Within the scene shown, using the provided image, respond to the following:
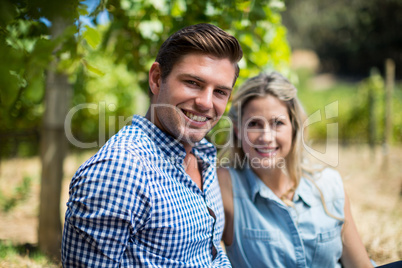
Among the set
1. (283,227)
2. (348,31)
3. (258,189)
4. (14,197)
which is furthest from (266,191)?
(348,31)

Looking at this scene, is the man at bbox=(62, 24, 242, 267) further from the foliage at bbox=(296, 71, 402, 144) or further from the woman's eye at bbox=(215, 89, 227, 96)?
the foliage at bbox=(296, 71, 402, 144)

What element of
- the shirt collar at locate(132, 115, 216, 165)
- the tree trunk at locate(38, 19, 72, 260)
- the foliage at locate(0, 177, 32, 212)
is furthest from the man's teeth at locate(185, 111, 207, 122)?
the foliage at locate(0, 177, 32, 212)

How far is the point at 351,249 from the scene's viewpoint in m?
2.22

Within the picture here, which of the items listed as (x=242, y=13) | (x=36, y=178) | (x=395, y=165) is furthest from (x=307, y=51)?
(x=242, y=13)

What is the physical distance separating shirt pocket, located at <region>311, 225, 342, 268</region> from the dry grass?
56 centimetres

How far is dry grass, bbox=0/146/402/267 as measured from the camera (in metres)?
3.32

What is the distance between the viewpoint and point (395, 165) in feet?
25.5

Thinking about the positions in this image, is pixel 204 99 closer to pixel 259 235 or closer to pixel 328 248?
pixel 259 235

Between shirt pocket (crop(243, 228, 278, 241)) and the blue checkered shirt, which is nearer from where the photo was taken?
the blue checkered shirt

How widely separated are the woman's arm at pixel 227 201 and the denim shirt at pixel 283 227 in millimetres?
28

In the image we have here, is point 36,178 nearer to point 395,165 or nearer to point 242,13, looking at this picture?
point 242,13

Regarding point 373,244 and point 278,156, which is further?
point 373,244

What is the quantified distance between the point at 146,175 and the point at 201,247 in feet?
1.49

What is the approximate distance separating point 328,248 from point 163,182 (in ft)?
4.10
